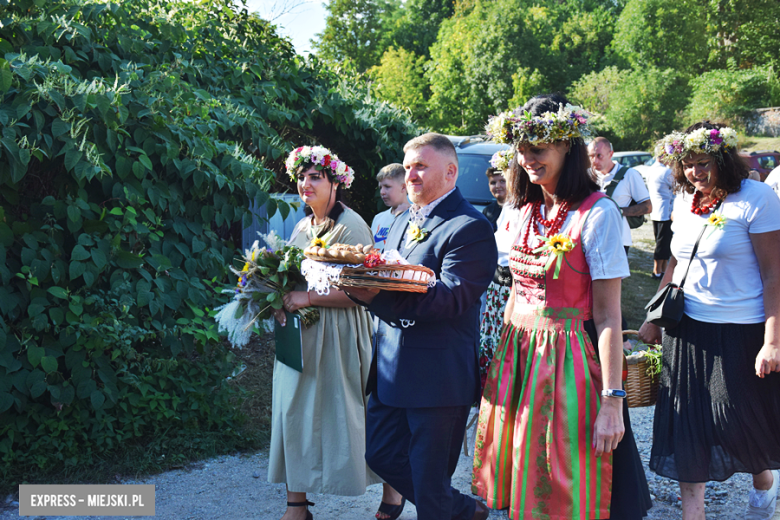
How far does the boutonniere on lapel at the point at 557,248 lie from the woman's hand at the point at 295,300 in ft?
4.76

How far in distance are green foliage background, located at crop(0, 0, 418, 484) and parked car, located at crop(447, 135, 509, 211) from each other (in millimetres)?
3254

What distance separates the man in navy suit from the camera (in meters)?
2.64

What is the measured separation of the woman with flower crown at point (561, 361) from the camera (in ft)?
7.96

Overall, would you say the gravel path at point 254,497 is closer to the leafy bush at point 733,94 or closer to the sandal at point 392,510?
the sandal at point 392,510

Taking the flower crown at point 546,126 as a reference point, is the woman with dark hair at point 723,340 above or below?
below

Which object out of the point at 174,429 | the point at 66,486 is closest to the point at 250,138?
the point at 174,429

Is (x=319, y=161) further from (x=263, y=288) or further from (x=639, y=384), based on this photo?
(x=639, y=384)

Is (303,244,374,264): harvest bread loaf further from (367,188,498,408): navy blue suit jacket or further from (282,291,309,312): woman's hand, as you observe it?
(282,291,309,312): woman's hand

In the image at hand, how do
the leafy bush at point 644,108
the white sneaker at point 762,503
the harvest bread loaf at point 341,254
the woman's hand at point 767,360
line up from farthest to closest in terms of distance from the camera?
the leafy bush at point 644,108 < the white sneaker at point 762,503 < the woman's hand at point 767,360 < the harvest bread loaf at point 341,254

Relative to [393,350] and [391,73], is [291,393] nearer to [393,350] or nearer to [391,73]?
[393,350]

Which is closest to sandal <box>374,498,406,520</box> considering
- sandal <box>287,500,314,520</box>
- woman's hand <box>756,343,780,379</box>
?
sandal <box>287,500,314,520</box>

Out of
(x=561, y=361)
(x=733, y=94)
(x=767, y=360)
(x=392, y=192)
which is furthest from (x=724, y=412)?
(x=733, y=94)

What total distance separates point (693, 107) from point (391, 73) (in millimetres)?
18603

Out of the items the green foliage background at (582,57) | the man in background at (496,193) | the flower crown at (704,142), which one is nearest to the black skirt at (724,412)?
the flower crown at (704,142)
